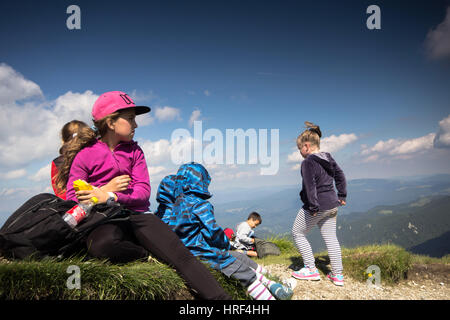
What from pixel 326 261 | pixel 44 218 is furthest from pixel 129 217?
pixel 326 261

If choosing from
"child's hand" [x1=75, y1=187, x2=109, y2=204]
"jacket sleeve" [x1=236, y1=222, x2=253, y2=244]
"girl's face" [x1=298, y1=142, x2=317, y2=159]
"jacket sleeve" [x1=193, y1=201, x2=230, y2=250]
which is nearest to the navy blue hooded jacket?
"girl's face" [x1=298, y1=142, x2=317, y2=159]

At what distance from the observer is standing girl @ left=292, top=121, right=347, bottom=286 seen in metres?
5.01

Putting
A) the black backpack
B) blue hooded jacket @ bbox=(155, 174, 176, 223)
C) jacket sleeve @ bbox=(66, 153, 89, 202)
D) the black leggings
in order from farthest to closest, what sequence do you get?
blue hooded jacket @ bbox=(155, 174, 176, 223)
jacket sleeve @ bbox=(66, 153, 89, 202)
the black leggings
the black backpack

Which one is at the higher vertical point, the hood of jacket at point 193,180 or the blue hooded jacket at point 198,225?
the hood of jacket at point 193,180

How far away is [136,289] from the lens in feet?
10.2

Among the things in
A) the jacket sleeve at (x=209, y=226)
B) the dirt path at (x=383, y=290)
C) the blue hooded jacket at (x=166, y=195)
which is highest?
the blue hooded jacket at (x=166, y=195)

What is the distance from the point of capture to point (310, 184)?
508 cm

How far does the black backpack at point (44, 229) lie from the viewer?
2.86 meters

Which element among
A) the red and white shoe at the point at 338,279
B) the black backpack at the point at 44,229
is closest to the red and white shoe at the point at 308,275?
the red and white shoe at the point at 338,279

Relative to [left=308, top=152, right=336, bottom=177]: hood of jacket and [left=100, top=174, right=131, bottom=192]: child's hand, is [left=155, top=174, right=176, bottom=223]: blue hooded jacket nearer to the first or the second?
[left=100, top=174, right=131, bottom=192]: child's hand

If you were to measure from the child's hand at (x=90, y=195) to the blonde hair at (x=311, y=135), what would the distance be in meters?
4.23

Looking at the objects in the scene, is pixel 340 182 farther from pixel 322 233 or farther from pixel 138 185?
pixel 138 185

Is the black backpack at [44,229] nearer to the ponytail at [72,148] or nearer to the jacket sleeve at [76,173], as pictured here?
the jacket sleeve at [76,173]
